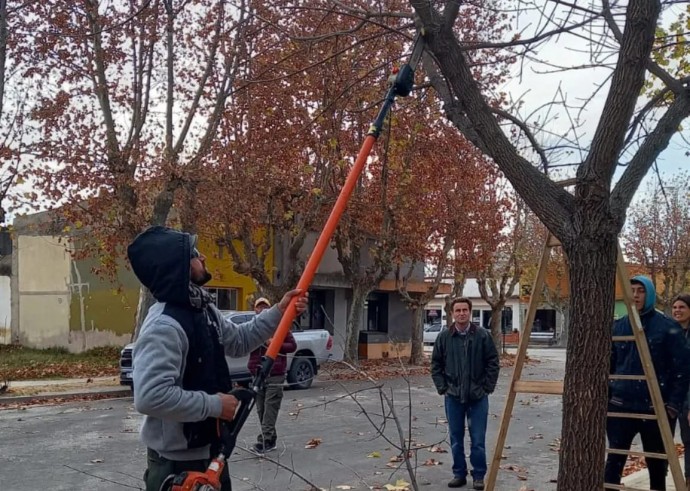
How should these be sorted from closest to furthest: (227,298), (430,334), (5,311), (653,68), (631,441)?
(653,68) → (631,441) → (5,311) → (227,298) → (430,334)

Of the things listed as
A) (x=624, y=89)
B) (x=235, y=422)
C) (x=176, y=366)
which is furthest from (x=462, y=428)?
(x=176, y=366)

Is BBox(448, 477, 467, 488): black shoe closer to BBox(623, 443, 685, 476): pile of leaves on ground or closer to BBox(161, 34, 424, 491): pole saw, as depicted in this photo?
BBox(623, 443, 685, 476): pile of leaves on ground

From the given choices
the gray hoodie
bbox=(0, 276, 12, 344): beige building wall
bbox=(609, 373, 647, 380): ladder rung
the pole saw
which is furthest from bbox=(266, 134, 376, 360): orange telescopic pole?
bbox=(0, 276, 12, 344): beige building wall

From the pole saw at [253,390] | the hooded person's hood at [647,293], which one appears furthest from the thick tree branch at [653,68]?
the pole saw at [253,390]

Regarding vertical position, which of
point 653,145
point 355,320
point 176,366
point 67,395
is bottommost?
point 67,395

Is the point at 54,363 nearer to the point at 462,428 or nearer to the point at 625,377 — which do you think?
the point at 462,428

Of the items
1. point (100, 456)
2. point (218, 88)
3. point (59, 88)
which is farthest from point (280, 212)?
point (100, 456)

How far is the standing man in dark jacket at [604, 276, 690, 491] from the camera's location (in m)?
Answer: 5.98

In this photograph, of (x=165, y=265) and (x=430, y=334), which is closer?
(x=165, y=265)

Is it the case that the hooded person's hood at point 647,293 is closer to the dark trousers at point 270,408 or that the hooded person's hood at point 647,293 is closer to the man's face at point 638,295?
the man's face at point 638,295

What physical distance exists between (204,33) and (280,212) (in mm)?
7093

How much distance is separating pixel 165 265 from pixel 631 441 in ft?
14.0

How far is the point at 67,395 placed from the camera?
16.6 meters

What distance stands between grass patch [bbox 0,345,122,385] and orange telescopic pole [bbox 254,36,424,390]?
1657 cm
